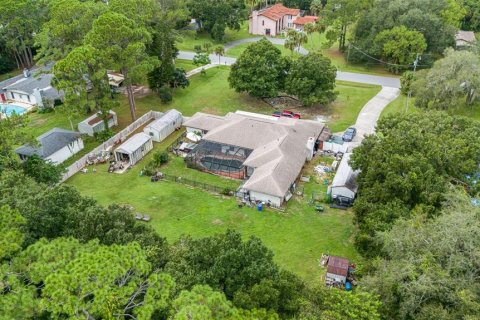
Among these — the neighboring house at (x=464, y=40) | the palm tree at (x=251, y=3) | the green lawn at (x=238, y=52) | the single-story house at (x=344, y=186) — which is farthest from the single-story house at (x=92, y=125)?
the neighboring house at (x=464, y=40)

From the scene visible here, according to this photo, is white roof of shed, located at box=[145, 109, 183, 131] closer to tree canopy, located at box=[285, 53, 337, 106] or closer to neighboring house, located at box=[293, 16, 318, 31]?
tree canopy, located at box=[285, 53, 337, 106]

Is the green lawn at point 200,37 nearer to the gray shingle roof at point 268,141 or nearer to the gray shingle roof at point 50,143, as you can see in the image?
the gray shingle roof at point 268,141

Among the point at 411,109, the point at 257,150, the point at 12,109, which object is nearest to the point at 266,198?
the point at 257,150

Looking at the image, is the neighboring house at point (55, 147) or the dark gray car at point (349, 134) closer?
the neighboring house at point (55, 147)

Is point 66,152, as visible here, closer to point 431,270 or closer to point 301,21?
point 431,270

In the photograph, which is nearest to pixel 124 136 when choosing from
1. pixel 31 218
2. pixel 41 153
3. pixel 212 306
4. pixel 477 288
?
pixel 41 153

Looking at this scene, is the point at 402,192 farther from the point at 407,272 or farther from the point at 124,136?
the point at 124,136
